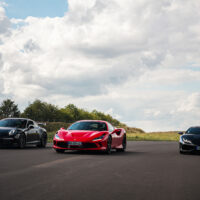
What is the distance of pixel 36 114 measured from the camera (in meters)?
123

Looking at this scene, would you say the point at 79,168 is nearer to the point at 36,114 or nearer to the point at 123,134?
the point at 123,134

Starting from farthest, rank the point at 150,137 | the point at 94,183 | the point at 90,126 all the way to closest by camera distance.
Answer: the point at 150,137, the point at 90,126, the point at 94,183

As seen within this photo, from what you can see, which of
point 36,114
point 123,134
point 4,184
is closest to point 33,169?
point 4,184

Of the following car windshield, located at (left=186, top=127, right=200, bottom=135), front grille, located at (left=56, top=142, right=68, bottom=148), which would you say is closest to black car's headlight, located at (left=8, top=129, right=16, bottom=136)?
front grille, located at (left=56, top=142, right=68, bottom=148)

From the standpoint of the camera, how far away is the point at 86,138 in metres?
14.4

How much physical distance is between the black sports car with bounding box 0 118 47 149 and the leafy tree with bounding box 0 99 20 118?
108531 millimetres

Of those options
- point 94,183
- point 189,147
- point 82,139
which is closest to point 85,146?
point 82,139

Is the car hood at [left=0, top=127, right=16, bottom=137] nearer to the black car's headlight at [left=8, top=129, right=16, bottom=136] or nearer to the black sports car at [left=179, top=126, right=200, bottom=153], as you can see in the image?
the black car's headlight at [left=8, top=129, right=16, bottom=136]

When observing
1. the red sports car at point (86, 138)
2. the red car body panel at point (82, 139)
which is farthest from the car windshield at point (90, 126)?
the red car body panel at point (82, 139)

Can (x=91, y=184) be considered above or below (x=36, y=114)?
below

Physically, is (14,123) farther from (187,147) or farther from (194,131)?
(194,131)

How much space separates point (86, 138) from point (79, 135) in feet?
1.04

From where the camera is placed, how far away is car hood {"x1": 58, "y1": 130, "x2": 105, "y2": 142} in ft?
47.4

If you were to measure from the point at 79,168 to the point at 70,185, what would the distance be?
110 inches
